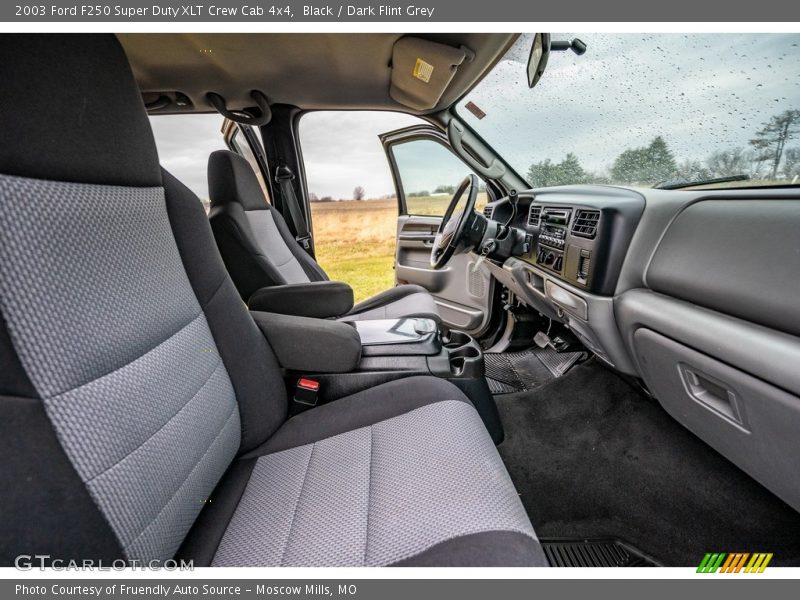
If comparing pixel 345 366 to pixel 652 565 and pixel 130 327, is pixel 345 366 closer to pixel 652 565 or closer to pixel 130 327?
pixel 130 327

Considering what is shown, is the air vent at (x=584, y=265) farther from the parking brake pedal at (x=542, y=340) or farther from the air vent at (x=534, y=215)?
the parking brake pedal at (x=542, y=340)

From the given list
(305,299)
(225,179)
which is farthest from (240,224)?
(305,299)

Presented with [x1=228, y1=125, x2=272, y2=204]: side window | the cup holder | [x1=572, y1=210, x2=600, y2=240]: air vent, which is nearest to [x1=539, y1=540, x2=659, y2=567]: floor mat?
the cup holder

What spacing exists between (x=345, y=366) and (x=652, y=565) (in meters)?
1.02

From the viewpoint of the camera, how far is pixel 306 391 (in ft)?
3.57

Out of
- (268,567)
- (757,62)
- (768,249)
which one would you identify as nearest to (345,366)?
(268,567)

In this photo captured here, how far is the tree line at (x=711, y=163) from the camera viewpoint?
945mm

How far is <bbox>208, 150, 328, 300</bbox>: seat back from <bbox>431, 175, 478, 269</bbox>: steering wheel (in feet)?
2.42

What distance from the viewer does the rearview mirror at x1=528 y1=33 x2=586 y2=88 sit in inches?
49.1

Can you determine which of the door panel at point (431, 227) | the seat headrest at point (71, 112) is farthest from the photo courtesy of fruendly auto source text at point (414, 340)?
the door panel at point (431, 227)

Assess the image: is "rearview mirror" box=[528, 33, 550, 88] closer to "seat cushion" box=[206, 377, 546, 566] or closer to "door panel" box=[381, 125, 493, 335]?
"door panel" box=[381, 125, 493, 335]

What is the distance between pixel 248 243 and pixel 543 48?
1.37 metres

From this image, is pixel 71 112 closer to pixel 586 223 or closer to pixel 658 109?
pixel 586 223

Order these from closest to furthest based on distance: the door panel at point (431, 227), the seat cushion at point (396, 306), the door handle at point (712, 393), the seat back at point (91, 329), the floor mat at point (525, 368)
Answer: the seat back at point (91, 329)
the door handle at point (712, 393)
the seat cushion at point (396, 306)
the floor mat at point (525, 368)
the door panel at point (431, 227)
